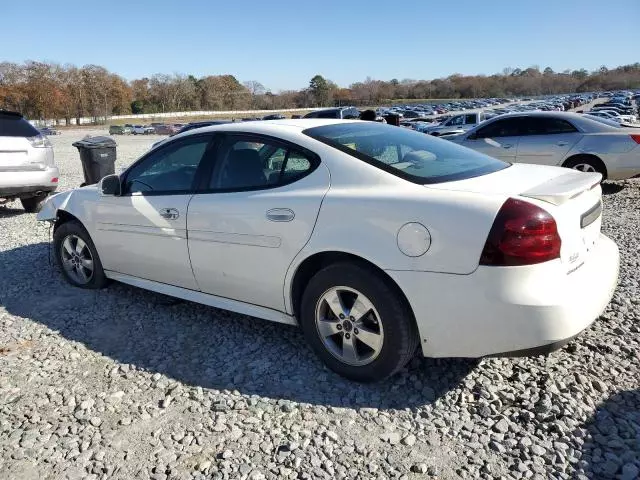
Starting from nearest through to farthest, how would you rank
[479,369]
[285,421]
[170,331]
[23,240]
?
[285,421], [479,369], [170,331], [23,240]

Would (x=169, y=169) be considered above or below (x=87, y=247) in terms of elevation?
above

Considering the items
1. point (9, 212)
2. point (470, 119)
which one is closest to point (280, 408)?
point (9, 212)

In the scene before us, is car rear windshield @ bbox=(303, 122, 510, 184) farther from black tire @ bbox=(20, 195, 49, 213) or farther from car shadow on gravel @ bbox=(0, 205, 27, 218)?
car shadow on gravel @ bbox=(0, 205, 27, 218)

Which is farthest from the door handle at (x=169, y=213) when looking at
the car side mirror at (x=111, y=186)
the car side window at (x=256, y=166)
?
the car side mirror at (x=111, y=186)

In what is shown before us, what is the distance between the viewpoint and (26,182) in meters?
7.63

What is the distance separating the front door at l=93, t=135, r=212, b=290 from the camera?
3664 millimetres

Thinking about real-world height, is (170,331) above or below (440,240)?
below

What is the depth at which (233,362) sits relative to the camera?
10.9 ft

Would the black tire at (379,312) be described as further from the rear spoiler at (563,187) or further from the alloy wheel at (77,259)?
the alloy wheel at (77,259)

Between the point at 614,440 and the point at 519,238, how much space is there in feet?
3.44

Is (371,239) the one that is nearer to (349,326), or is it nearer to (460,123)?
(349,326)

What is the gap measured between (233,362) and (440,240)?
1.61 m

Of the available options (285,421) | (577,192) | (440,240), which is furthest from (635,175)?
(285,421)

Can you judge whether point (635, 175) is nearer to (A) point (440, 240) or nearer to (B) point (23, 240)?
(A) point (440, 240)
